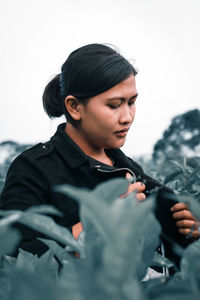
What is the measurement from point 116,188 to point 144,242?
0.27 ft

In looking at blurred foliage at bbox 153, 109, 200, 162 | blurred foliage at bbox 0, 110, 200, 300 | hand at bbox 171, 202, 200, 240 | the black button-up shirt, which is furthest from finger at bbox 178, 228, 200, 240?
blurred foliage at bbox 153, 109, 200, 162

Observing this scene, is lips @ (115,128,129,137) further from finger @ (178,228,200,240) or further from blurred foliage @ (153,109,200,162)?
blurred foliage @ (153,109,200,162)

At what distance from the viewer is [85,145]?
1.42 m

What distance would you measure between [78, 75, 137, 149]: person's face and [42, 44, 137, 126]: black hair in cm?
3

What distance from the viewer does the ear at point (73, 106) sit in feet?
4.65

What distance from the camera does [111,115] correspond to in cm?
129

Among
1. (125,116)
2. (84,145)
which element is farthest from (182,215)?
(84,145)

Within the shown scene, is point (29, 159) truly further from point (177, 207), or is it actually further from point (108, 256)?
point (108, 256)

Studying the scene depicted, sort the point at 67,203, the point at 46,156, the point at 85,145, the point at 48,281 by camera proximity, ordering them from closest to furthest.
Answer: the point at 48,281 → the point at 67,203 → the point at 46,156 → the point at 85,145

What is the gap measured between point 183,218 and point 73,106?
2.58 feet

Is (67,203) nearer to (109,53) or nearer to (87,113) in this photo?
(87,113)

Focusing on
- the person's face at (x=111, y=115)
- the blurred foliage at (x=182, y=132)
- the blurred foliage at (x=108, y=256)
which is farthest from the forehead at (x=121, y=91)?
the blurred foliage at (x=182, y=132)

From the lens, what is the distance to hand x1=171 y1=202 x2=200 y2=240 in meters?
0.78

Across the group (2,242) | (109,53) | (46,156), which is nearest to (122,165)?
(46,156)
